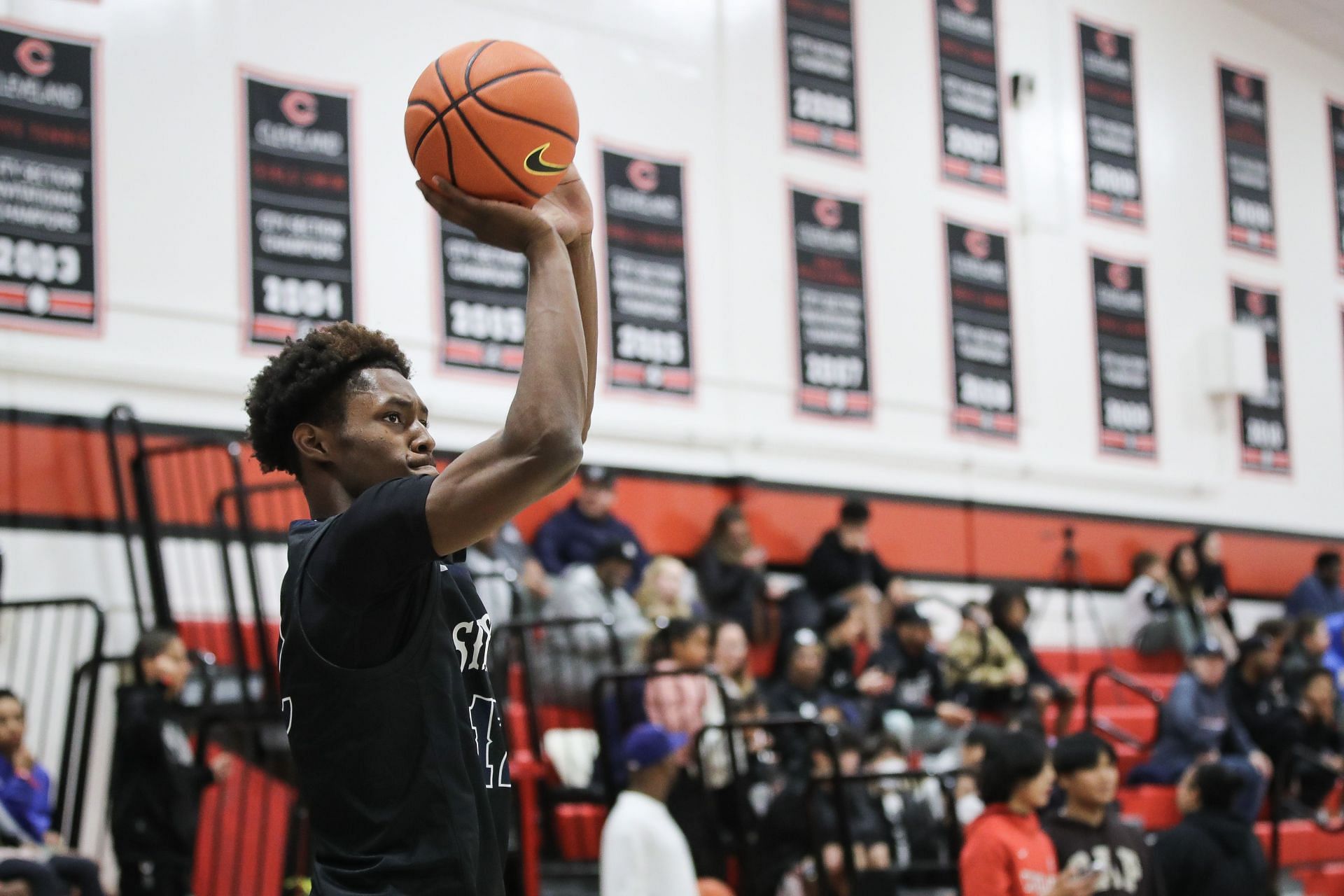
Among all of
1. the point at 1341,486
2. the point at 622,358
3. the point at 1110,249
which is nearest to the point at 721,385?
the point at 622,358

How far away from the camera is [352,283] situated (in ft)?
29.5

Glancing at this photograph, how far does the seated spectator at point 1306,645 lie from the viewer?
11945mm

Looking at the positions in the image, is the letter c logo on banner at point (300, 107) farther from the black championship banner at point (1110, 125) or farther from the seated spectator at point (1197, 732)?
the black championship banner at point (1110, 125)

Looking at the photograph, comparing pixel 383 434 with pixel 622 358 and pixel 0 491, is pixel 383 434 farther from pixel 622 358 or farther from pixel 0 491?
pixel 622 358

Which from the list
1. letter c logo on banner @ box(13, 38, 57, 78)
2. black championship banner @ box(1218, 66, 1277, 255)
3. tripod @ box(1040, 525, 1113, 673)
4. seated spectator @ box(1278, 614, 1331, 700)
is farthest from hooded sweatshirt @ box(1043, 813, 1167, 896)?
black championship banner @ box(1218, 66, 1277, 255)

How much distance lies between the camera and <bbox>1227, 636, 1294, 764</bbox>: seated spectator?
35.0 ft

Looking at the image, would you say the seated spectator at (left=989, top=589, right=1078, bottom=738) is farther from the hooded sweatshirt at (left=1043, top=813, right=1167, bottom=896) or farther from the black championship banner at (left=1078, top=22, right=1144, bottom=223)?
the hooded sweatshirt at (left=1043, top=813, right=1167, bottom=896)

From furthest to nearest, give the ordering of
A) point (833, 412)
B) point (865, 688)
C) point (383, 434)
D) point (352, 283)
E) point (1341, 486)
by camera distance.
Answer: point (1341, 486) < point (833, 412) < point (865, 688) < point (352, 283) < point (383, 434)

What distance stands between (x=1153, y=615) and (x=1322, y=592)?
6.93 ft

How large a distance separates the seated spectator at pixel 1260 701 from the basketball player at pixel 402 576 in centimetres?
920

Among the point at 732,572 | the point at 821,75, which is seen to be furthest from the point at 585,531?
the point at 821,75

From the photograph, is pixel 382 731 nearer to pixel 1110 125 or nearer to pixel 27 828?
pixel 27 828

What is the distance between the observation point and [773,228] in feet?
37.4

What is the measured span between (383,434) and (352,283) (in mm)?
6753
